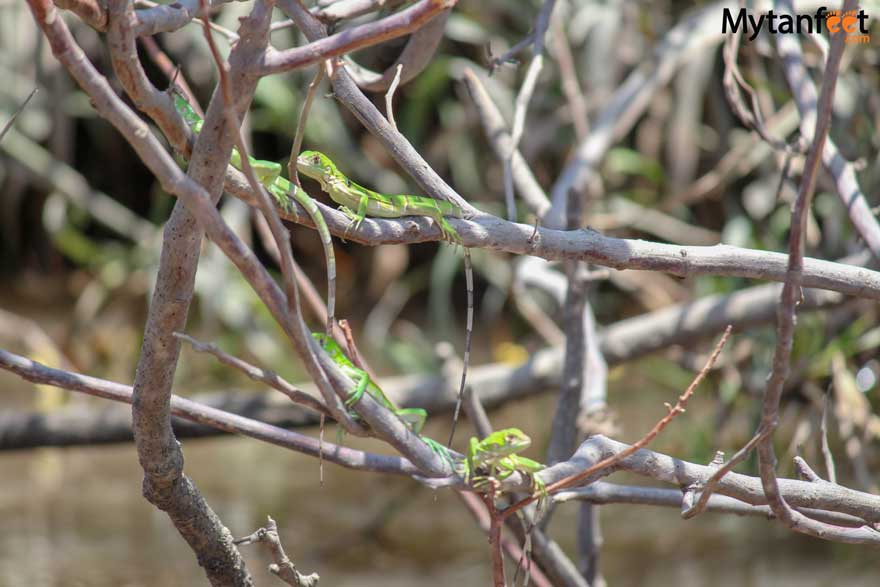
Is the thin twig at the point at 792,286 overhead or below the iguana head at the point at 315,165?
below

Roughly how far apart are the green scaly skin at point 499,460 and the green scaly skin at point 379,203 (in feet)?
0.14

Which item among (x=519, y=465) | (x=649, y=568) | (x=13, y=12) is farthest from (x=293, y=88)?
(x=519, y=465)

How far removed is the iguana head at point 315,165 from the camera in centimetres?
112

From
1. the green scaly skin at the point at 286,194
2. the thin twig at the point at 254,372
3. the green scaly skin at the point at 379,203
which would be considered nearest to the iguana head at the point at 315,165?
the green scaly skin at the point at 379,203

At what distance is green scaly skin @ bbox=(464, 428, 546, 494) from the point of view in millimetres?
974

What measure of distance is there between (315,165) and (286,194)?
15cm

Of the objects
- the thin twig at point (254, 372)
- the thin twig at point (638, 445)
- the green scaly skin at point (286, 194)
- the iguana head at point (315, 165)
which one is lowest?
the thin twig at point (638, 445)

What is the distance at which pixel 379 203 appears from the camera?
1082 millimetres

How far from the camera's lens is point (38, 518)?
99.6 inches

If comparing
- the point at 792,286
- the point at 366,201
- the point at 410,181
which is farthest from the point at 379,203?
the point at 410,181

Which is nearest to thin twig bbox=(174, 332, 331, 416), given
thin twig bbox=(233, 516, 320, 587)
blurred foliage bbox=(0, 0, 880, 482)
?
thin twig bbox=(233, 516, 320, 587)

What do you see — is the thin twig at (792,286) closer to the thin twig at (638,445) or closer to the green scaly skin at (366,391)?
the thin twig at (638,445)

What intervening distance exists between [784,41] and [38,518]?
2.01 m

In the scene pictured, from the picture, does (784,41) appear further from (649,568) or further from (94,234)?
(94,234)
